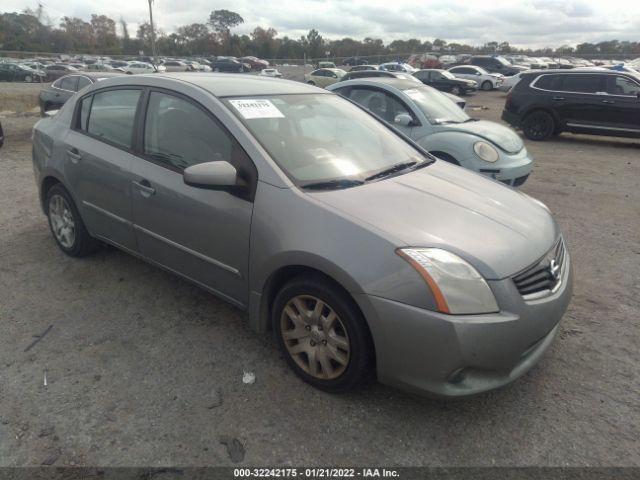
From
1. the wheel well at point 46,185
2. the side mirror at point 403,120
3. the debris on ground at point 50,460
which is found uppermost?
the side mirror at point 403,120

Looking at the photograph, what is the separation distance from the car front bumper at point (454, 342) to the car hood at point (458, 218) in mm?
176

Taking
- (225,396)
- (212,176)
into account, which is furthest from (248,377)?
(212,176)

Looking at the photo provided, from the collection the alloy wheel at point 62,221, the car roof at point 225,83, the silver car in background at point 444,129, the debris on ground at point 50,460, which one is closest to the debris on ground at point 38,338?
the debris on ground at point 50,460

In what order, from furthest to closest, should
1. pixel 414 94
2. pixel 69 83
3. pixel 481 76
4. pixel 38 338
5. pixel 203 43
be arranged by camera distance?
pixel 203 43, pixel 481 76, pixel 69 83, pixel 414 94, pixel 38 338

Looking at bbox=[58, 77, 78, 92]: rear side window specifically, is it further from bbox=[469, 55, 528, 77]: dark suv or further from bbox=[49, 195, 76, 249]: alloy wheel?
bbox=[469, 55, 528, 77]: dark suv

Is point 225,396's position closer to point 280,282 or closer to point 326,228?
point 280,282

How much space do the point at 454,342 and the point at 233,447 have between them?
116cm

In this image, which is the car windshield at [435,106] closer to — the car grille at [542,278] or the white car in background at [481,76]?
the car grille at [542,278]

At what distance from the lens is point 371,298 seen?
2205 mm

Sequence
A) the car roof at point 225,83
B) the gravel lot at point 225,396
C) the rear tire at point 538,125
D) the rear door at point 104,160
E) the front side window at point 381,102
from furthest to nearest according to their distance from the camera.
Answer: the rear tire at point 538,125 → the front side window at point 381,102 → the rear door at point 104,160 → the car roof at point 225,83 → the gravel lot at point 225,396

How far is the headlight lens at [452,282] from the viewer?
83.5 inches

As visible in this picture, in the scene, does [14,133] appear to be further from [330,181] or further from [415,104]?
[330,181]

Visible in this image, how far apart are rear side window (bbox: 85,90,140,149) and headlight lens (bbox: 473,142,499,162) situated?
4.00m

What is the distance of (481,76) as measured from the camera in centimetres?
2795
